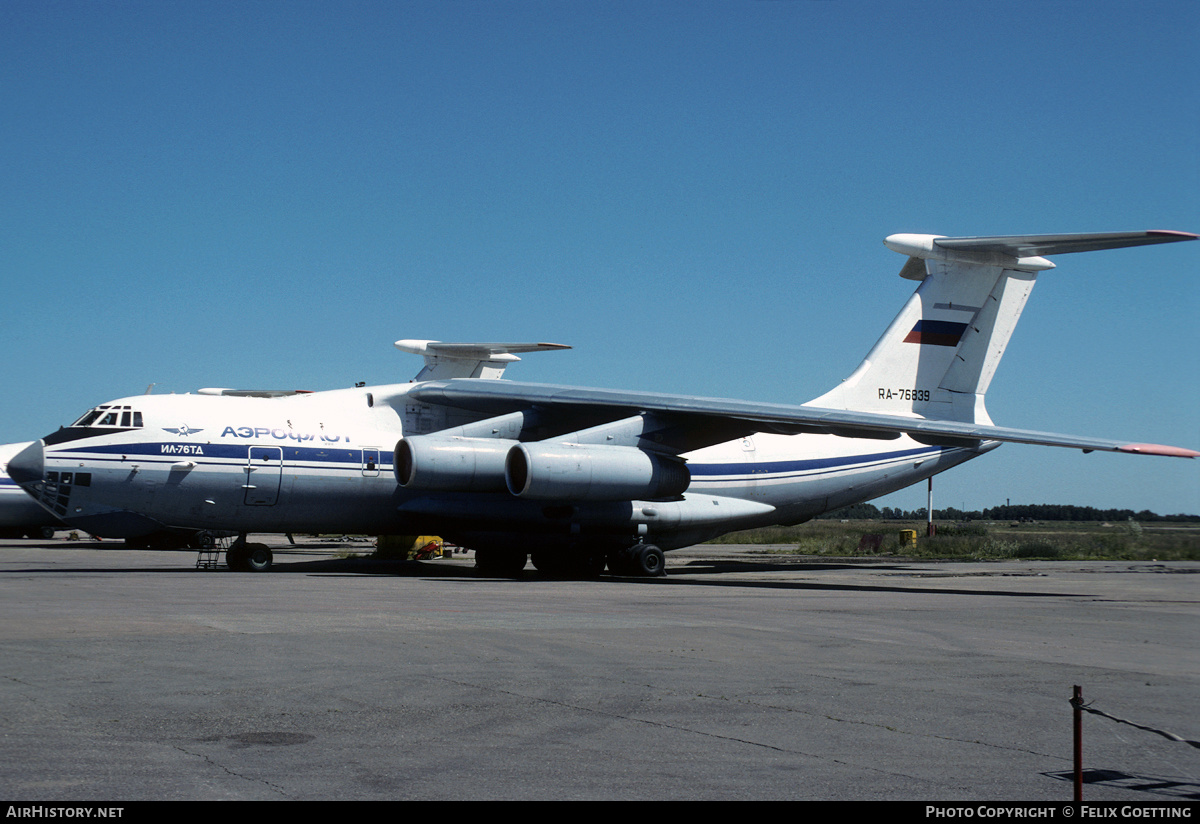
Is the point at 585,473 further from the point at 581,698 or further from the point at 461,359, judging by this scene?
the point at 461,359

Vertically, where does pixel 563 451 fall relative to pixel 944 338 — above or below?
below

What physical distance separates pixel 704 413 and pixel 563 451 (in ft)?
8.10

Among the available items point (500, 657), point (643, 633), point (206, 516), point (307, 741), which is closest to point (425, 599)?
point (643, 633)

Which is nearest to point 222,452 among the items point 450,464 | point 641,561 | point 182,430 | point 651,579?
point 182,430

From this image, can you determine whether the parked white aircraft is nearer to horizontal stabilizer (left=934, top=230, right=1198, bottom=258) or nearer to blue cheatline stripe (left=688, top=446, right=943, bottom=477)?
blue cheatline stripe (left=688, top=446, right=943, bottom=477)

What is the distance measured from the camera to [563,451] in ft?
60.6

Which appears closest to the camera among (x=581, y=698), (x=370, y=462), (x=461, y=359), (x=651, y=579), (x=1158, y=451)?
(x=581, y=698)

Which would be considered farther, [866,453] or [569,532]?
[866,453]

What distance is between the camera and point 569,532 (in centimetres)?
2014

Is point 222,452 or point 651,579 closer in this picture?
point 222,452

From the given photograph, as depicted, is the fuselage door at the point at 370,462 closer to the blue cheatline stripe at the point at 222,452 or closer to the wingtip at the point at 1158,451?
the blue cheatline stripe at the point at 222,452

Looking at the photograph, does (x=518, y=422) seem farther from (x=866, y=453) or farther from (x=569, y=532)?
(x=866, y=453)

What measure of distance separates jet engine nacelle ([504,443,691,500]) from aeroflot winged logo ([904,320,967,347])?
7.16m

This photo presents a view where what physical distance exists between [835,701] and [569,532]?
43.7 ft
